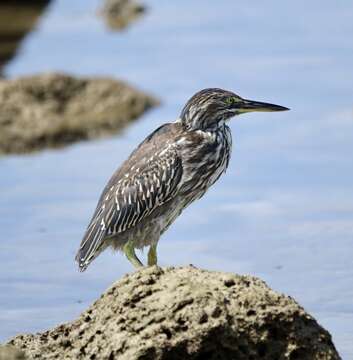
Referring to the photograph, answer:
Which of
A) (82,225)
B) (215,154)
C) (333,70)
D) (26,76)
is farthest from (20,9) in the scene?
(215,154)

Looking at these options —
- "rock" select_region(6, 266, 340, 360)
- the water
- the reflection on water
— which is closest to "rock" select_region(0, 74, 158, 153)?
the water

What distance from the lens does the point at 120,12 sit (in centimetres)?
2461

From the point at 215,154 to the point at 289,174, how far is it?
12.0ft

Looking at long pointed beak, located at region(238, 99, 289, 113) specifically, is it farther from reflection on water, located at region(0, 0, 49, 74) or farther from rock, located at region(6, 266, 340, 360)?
reflection on water, located at region(0, 0, 49, 74)

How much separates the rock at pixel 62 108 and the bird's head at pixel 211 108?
5.82m

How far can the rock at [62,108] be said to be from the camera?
1755 centimetres

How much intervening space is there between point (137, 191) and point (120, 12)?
1352cm

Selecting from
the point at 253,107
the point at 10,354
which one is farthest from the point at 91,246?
the point at 10,354

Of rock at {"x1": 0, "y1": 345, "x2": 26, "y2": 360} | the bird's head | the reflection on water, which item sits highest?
the reflection on water

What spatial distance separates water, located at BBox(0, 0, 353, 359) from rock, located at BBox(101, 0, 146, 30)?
271 millimetres

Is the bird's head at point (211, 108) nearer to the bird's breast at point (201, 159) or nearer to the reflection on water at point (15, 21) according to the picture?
the bird's breast at point (201, 159)

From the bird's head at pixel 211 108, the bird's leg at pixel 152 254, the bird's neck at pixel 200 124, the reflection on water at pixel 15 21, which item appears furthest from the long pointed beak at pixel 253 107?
the reflection on water at pixel 15 21

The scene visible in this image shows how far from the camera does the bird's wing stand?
11250 mm

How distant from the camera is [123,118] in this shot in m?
18.1
